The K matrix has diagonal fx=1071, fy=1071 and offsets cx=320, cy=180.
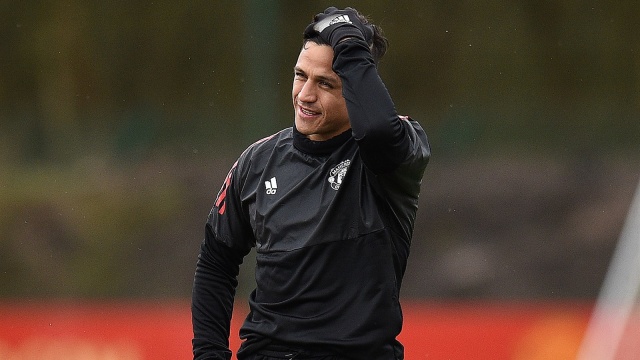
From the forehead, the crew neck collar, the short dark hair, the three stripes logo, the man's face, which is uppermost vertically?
the three stripes logo

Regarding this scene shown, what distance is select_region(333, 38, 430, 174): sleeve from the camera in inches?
105

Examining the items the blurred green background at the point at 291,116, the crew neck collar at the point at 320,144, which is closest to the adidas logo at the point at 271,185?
the crew neck collar at the point at 320,144

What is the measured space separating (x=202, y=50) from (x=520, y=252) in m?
3.41

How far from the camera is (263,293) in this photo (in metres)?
2.90

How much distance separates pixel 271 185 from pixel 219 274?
37 cm

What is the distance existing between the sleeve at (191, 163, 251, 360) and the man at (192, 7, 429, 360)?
0.10 m

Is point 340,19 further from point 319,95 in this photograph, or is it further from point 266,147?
point 266,147

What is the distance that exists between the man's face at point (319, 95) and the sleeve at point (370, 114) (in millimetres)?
91

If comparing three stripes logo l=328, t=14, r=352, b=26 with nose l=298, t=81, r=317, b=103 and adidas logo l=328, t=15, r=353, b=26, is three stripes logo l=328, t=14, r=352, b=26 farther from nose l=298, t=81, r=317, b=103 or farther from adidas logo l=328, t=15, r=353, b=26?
nose l=298, t=81, r=317, b=103

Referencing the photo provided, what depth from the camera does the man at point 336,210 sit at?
2732 millimetres

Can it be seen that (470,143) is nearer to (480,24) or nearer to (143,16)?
(480,24)

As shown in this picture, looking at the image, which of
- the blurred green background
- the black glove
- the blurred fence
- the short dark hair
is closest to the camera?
the black glove

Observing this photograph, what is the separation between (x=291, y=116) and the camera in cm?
866

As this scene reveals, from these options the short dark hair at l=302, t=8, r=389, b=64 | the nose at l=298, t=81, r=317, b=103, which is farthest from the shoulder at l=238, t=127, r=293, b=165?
the short dark hair at l=302, t=8, r=389, b=64
